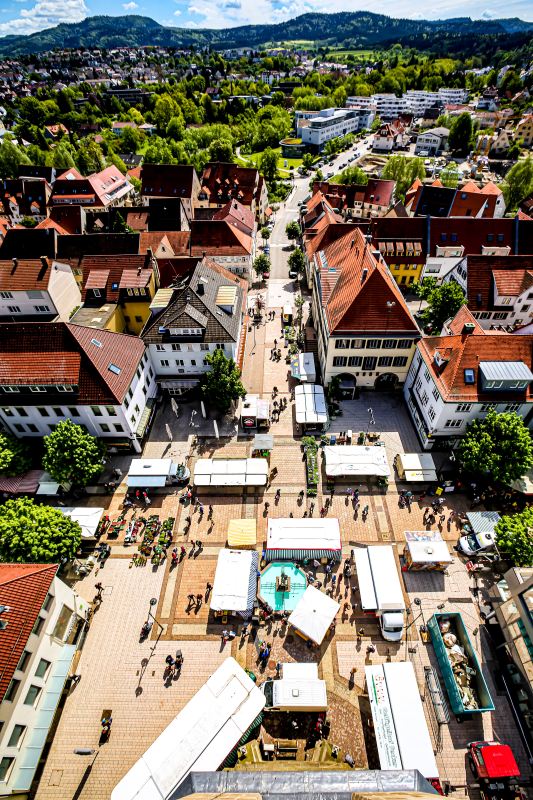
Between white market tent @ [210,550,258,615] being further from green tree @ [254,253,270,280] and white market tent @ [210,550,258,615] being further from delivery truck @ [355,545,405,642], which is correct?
green tree @ [254,253,270,280]

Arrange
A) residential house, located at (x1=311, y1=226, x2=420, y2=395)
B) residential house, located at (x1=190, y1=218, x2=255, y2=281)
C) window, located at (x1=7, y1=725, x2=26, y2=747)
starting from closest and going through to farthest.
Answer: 1. window, located at (x1=7, y1=725, x2=26, y2=747)
2. residential house, located at (x1=311, y1=226, x2=420, y2=395)
3. residential house, located at (x1=190, y1=218, x2=255, y2=281)

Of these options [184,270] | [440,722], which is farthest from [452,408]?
[184,270]

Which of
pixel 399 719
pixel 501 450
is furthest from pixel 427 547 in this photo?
pixel 399 719

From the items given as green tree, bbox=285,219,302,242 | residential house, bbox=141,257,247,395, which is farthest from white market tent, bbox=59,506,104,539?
green tree, bbox=285,219,302,242

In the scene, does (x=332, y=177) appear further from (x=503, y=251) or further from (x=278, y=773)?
(x=278, y=773)

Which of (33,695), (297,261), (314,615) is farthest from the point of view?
(297,261)

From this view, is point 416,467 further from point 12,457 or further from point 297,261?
point 297,261

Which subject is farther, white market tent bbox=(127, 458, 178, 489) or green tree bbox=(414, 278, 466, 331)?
green tree bbox=(414, 278, 466, 331)

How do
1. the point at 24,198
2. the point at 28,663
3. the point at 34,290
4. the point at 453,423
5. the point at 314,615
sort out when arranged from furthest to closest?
the point at 24,198 < the point at 34,290 < the point at 453,423 < the point at 314,615 < the point at 28,663
